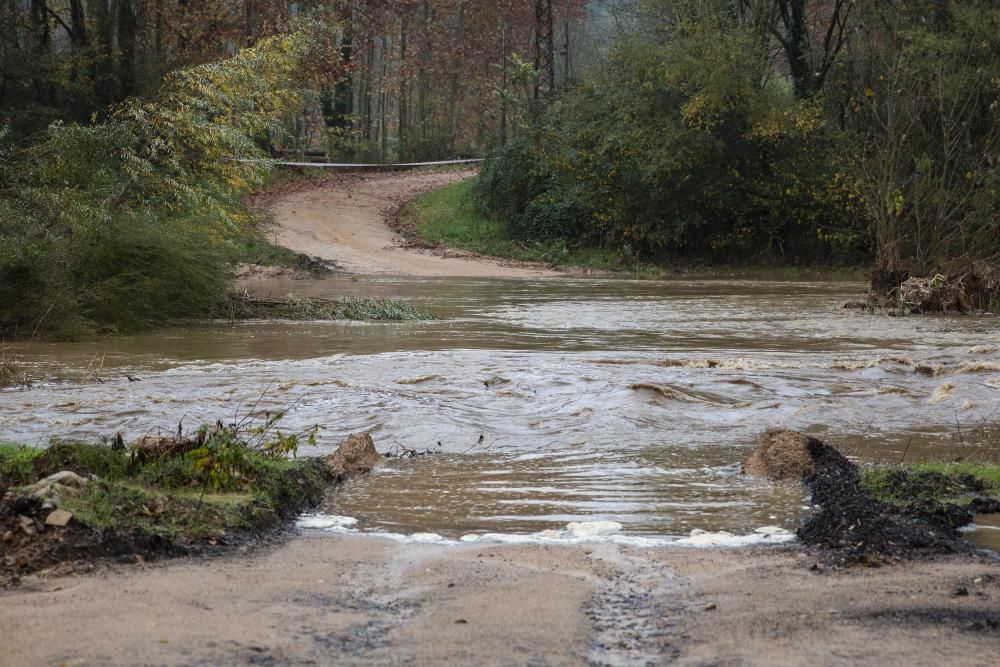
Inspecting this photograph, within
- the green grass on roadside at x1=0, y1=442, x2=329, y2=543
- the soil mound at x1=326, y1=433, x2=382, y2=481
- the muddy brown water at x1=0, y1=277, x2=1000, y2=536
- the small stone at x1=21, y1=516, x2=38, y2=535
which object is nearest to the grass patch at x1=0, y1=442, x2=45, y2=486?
the green grass on roadside at x1=0, y1=442, x2=329, y2=543

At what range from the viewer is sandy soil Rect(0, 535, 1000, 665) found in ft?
13.1

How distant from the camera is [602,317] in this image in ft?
62.4

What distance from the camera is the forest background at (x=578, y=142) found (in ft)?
55.0

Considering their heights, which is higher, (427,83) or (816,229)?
(427,83)

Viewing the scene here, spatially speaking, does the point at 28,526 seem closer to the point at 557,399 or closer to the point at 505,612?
the point at 505,612

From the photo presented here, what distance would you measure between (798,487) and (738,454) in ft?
4.64

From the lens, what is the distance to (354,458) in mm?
8039

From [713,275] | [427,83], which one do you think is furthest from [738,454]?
[427,83]

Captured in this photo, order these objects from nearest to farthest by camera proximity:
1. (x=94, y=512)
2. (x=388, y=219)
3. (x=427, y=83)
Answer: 1. (x=94, y=512)
2. (x=388, y=219)
3. (x=427, y=83)

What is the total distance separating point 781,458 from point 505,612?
3619 millimetres

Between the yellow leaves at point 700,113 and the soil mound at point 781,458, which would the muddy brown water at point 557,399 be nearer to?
the soil mound at point 781,458

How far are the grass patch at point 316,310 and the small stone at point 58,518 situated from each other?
495 inches

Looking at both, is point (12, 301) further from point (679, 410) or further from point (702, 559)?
point (702, 559)

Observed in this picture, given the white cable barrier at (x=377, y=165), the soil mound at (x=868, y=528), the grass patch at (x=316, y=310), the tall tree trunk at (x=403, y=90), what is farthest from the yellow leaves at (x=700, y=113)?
the soil mound at (x=868, y=528)
